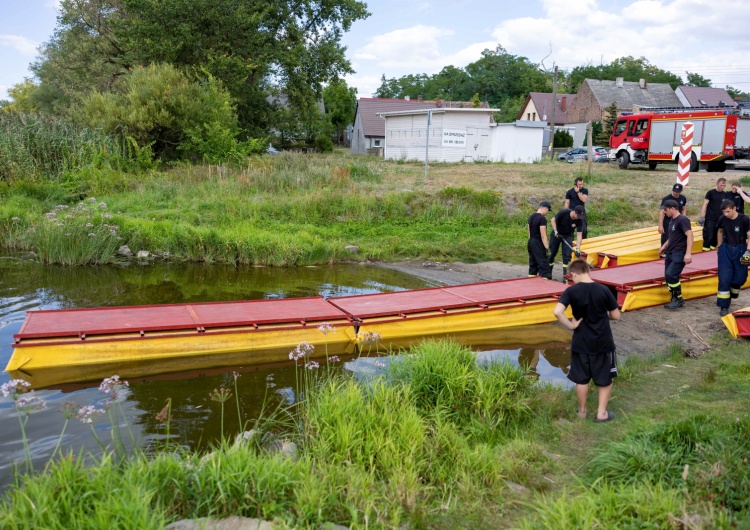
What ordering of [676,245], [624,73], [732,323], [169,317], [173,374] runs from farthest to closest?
[624,73] → [676,245] → [732,323] → [169,317] → [173,374]

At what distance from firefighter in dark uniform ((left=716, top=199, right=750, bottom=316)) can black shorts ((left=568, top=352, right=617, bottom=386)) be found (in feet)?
14.1

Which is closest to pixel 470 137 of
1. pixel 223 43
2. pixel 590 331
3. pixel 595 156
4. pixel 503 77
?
pixel 595 156

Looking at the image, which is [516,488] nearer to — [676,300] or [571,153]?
[676,300]

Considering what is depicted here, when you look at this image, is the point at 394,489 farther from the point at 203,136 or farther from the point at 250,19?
the point at 250,19

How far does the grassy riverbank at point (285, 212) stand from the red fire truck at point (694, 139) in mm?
6655

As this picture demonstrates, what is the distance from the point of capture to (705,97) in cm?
5856

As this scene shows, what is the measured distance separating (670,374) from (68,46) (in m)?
34.6

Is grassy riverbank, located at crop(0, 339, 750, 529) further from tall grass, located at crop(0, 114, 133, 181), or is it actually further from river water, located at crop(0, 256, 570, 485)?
tall grass, located at crop(0, 114, 133, 181)

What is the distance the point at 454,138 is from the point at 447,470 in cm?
3137

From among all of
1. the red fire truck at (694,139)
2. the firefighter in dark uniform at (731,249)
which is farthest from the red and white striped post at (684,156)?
the red fire truck at (694,139)

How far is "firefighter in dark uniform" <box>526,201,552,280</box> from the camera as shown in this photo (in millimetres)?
10342

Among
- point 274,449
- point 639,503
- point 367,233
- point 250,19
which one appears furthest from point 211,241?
point 250,19

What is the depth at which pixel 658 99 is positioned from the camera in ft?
179

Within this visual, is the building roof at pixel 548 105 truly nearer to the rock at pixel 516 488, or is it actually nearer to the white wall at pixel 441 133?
the white wall at pixel 441 133
